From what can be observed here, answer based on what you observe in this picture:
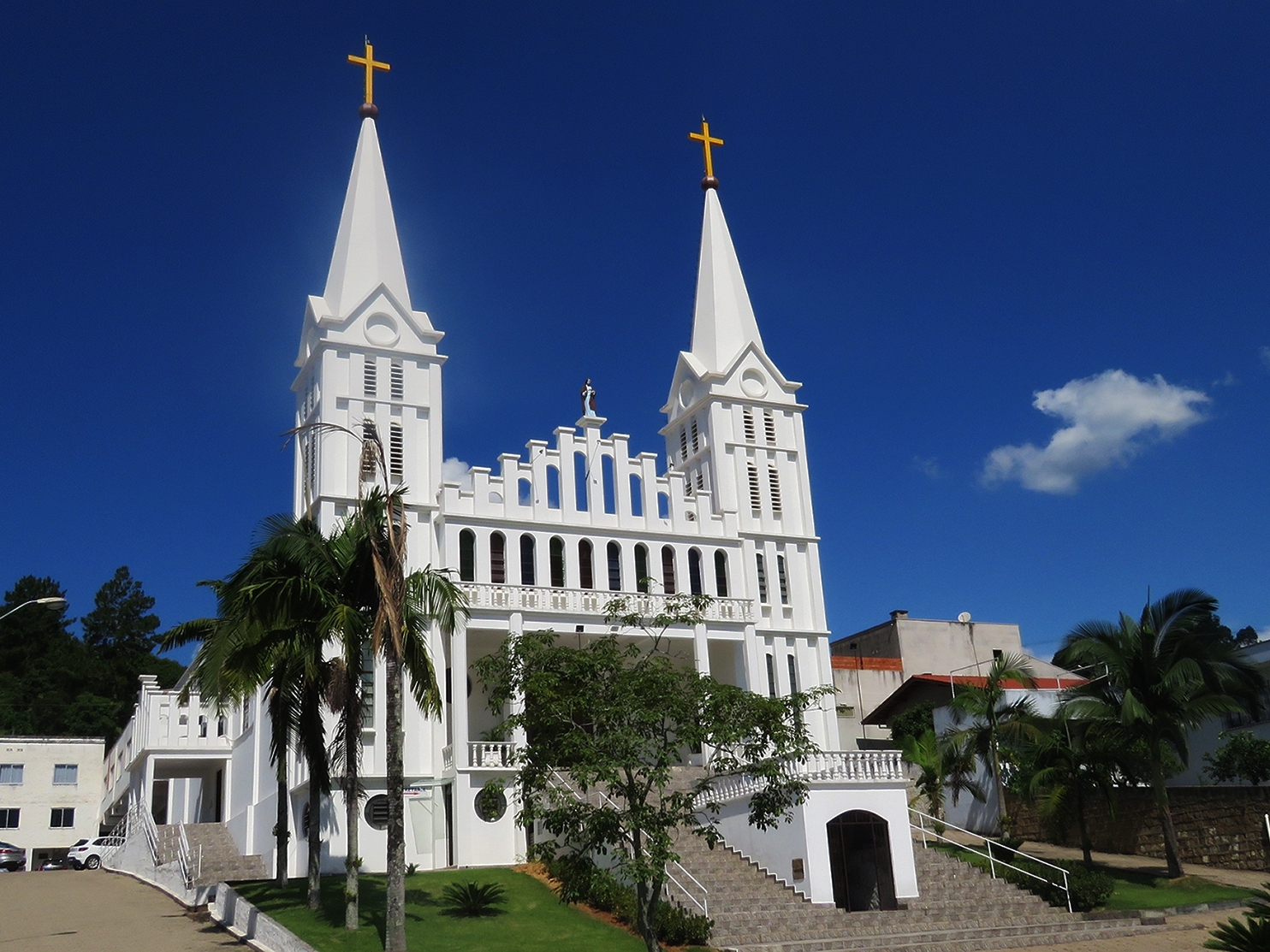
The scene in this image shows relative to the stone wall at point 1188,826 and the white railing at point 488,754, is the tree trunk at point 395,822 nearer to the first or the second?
the white railing at point 488,754

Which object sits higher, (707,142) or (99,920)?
(707,142)

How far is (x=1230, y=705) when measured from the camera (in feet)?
102

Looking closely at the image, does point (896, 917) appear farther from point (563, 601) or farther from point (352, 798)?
point (563, 601)

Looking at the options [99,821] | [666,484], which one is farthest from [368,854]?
[99,821]

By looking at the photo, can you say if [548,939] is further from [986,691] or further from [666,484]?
[666,484]

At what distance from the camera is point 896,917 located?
25.2 metres

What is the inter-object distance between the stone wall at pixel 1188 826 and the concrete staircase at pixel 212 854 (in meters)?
23.5

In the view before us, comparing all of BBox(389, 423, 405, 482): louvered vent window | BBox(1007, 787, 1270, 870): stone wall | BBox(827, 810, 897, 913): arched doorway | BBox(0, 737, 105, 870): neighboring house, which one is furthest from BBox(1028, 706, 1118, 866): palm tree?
BBox(0, 737, 105, 870): neighboring house

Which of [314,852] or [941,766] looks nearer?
[314,852]

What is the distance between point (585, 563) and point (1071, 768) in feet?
52.7

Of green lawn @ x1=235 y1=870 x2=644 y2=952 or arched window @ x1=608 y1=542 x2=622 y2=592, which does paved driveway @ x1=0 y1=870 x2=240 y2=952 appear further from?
arched window @ x1=608 y1=542 x2=622 y2=592

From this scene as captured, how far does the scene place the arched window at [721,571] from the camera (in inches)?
1606

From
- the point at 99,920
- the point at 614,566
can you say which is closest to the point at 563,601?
the point at 614,566

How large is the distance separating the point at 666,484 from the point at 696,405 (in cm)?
394
